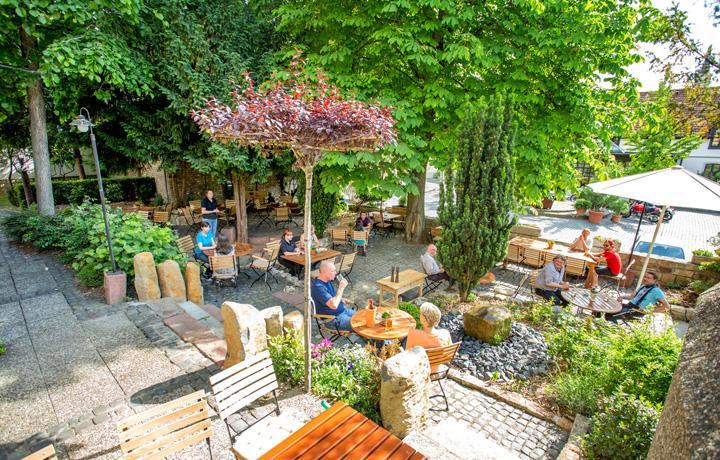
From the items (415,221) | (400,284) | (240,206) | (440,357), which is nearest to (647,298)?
(400,284)

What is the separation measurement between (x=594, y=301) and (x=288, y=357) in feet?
18.6

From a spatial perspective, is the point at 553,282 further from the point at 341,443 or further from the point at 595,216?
the point at 595,216

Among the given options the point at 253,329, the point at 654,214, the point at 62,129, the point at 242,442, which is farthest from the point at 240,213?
the point at 654,214

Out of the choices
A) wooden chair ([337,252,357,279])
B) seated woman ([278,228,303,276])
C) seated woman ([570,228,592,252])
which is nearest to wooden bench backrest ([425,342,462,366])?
wooden chair ([337,252,357,279])

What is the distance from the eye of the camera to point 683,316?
23.1 ft

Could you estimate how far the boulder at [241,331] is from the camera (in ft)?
13.9

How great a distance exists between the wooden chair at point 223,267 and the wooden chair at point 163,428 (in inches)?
211

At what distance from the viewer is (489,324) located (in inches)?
229

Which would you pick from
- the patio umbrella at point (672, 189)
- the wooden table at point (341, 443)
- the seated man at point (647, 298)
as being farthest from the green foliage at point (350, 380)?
the patio umbrella at point (672, 189)

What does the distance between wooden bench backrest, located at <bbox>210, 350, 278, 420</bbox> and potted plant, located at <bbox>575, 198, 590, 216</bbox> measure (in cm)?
2038

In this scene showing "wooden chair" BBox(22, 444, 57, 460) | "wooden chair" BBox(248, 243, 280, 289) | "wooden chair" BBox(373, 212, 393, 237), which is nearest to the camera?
"wooden chair" BBox(22, 444, 57, 460)

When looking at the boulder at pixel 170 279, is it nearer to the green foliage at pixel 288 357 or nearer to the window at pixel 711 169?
the green foliage at pixel 288 357

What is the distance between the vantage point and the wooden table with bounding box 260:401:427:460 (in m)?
2.57

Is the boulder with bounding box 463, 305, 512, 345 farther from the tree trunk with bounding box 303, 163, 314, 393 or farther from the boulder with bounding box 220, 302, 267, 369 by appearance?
the boulder with bounding box 220, 302, 267, 369
